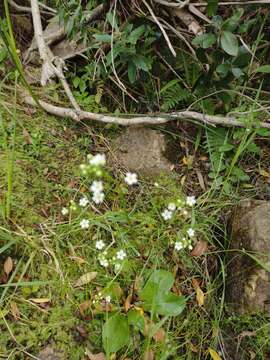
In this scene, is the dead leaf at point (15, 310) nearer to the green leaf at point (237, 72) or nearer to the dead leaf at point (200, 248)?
the dead leaf at point (200, 248)

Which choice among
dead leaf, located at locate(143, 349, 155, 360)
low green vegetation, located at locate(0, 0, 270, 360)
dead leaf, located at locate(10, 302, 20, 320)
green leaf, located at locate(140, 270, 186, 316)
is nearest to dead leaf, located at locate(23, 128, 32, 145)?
low green vegetation, located at locate(0, 0, 270, 360)

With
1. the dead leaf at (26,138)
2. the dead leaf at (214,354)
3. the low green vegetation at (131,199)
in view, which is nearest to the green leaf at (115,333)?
the low green vegetation at (131,199)

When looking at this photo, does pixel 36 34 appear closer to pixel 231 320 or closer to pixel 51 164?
pixel 51 164

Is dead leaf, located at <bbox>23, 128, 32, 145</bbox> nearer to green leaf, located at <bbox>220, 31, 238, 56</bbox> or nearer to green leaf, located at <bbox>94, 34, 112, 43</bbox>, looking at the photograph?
green leaf, located at <bbox>94, 34, 112, 43</bbox>

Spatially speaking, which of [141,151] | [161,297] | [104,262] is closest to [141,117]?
[141,151]

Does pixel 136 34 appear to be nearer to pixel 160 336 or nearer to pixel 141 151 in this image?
pixel 141 151

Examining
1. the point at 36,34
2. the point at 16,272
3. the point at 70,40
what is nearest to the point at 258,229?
the point at 16,272
